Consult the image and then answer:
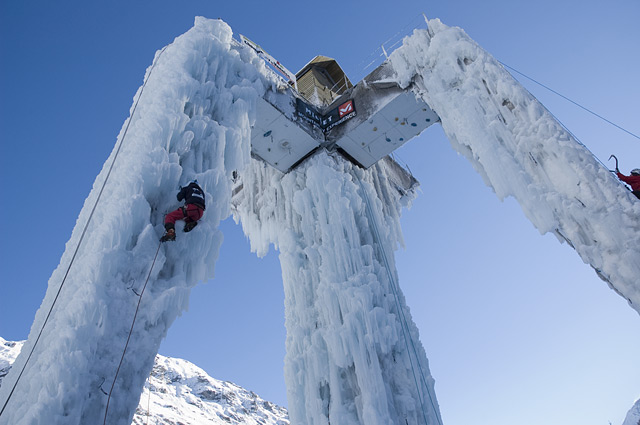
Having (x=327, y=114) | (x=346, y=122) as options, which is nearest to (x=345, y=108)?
(x=346, y=122)

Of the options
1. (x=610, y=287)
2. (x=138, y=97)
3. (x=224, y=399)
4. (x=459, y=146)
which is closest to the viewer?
(x=610, y=287)

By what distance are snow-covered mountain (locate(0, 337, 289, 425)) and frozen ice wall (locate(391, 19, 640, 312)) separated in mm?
42387

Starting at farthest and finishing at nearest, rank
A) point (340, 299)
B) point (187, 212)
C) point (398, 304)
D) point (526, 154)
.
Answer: point (398, 304), point (340, 299), point (526, 154), point (187, 212)

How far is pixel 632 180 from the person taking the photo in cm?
743

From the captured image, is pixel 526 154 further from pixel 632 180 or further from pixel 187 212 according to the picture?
pixel 187 212

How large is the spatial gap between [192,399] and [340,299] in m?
54.6

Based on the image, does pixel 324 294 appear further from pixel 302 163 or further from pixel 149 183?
pixel 149 183

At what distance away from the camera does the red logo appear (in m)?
12.3

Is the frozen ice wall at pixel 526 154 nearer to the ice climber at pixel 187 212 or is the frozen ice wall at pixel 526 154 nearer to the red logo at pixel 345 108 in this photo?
the red logo at pixel 345 108

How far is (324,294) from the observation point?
9.88 metres

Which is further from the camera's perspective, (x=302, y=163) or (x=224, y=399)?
(x=224, y=399)

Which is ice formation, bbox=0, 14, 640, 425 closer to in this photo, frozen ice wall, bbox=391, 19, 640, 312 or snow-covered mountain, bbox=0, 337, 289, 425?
frozen ice wall, bbox=391, 19, 640, 312

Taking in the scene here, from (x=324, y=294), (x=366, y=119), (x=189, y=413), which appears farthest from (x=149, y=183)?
(x=189, y=413)

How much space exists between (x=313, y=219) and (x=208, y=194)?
5410 mm
